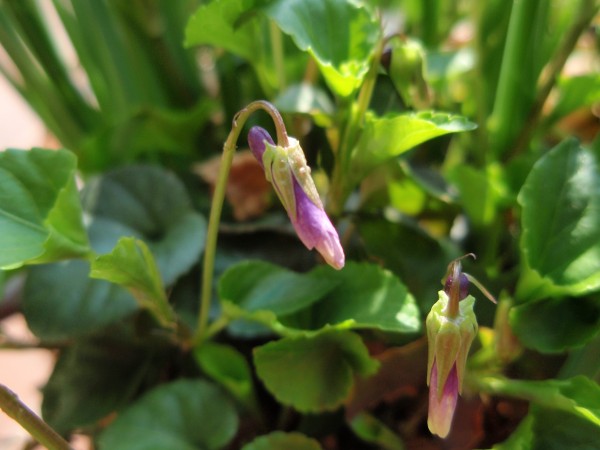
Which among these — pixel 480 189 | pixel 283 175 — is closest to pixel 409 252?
pixel 480 189

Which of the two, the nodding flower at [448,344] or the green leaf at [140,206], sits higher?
the nodding flower at [448,344]

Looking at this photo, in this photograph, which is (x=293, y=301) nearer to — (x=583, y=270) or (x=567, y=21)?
(x=583, y=270)

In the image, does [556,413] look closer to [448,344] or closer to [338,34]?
[448,344]

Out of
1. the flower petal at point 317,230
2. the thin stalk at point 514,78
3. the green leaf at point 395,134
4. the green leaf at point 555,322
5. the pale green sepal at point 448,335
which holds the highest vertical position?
the flower petal at point 317,230

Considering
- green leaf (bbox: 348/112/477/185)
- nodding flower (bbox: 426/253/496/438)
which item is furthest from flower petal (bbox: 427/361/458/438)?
green leaf (bbox: 348/112/477/185)

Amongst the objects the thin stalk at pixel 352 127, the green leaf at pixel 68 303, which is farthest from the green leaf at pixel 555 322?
the green leaf at pixel 68 303

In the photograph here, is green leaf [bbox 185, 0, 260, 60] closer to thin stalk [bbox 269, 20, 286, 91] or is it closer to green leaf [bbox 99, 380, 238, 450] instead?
thin stalk [bbox 269, 20, 286, 91]

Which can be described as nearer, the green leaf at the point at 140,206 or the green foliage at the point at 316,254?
the green foliage at the point at 316,254

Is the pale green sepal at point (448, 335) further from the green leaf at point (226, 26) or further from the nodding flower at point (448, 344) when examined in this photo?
the green leaf at point (226, 26)

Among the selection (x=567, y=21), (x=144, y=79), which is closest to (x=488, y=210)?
(x=567, y=21)
